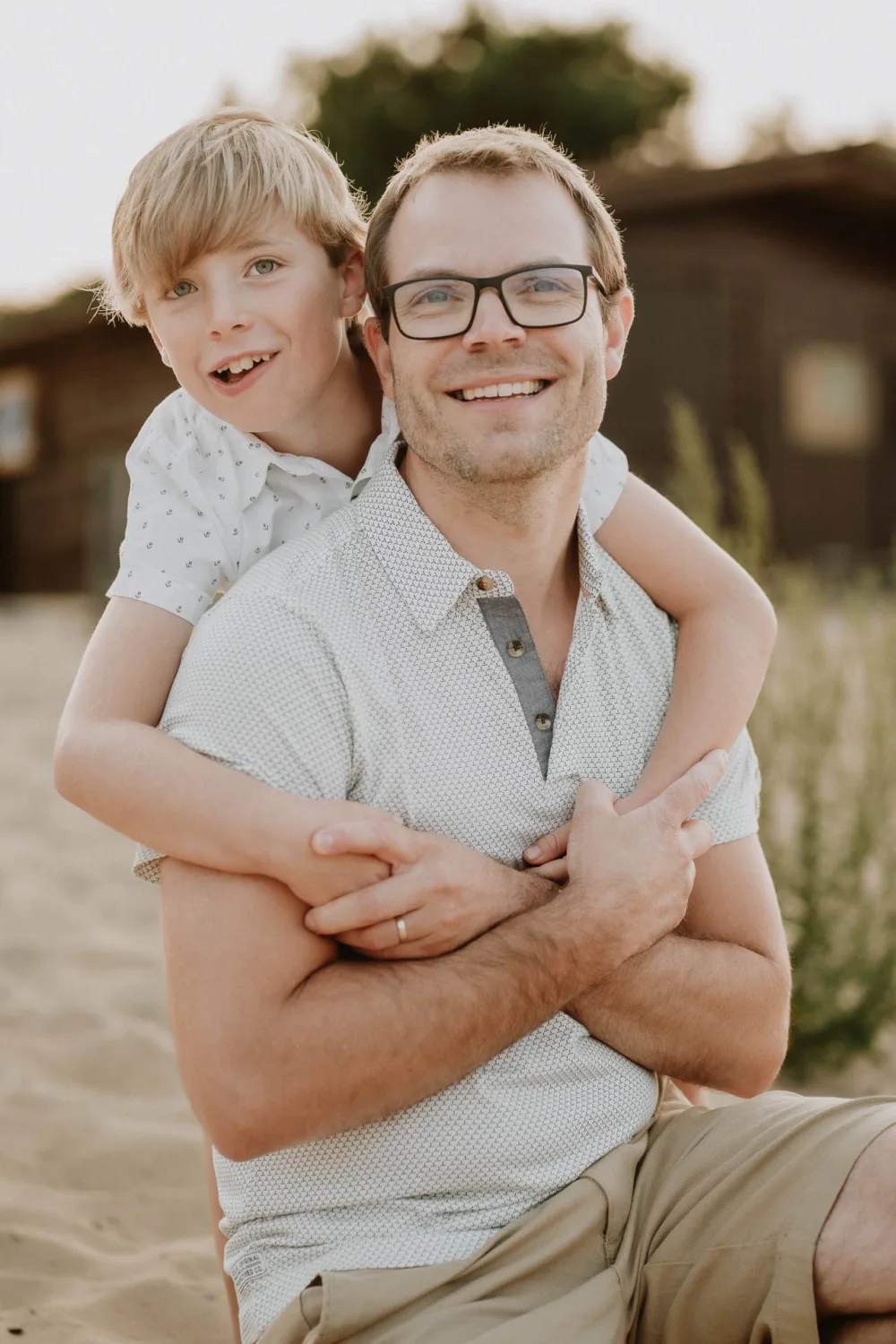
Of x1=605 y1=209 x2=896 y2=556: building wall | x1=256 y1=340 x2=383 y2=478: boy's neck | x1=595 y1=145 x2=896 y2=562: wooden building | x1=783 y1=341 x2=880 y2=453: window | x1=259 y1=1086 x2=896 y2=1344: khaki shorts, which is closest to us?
x1=259 y1=1086 x2=896 y2=1344: khaki shorts

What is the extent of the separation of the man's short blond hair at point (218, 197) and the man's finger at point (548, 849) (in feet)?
3.77

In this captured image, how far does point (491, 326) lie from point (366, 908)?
2.96ft

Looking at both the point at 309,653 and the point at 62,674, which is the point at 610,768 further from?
the point at 62,674

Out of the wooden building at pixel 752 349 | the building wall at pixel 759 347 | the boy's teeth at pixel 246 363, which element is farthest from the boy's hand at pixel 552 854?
the building wall at pixel 759 347

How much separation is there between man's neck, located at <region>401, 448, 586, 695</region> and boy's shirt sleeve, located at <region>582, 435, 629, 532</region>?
4.0 inches

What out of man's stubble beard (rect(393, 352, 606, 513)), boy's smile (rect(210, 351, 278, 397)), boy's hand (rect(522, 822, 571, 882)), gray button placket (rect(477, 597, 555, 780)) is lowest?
boy's hand (rect(522, 822, 571, 882))

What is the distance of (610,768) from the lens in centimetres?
224

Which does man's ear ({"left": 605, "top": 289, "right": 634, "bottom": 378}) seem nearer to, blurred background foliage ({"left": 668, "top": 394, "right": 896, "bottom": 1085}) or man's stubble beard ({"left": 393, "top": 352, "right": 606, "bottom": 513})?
man's stubble beard ({"left": 393, "top": 352, "right": 606, "bottom": 513})

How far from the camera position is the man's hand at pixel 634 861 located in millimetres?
2033

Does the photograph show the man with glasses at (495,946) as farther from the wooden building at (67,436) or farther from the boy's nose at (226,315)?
the wooden building at (67,436)

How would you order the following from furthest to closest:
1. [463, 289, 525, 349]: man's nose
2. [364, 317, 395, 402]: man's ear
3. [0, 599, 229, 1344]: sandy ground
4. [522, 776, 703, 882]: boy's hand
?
1. [0, 599, 229, 1344]: sandy ground
2. [364, 317, 395, 402]: man's ear
3. [463, 289, 525, 349]: man's nose
4. [522, 776, 703, 882]: boy's hand

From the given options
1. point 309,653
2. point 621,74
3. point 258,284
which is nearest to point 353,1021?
point 309,653

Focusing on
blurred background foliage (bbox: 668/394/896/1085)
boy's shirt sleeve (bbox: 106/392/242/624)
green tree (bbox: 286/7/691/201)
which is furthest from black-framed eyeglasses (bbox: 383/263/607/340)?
green tree (bbox: 286/7/691/201)

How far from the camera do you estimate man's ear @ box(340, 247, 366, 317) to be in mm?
2639
